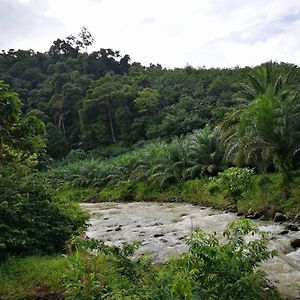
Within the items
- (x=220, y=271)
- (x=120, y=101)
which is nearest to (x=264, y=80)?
(x=220, y=271)

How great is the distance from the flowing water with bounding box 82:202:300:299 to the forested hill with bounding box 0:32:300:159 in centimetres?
1745

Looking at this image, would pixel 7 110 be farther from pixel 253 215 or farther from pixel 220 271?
pixel 253 215

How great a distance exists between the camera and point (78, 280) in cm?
573

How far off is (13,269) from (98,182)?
22.3 metres

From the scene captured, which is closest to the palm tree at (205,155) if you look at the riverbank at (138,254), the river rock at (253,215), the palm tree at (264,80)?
the riverbank at (138,254)

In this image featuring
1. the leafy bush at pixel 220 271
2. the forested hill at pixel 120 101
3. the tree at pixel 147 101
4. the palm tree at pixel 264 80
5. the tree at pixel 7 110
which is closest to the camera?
the leafy bush at pixel 220 271

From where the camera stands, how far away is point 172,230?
540 inches

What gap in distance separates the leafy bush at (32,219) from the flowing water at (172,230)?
256cm

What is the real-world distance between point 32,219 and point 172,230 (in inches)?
243

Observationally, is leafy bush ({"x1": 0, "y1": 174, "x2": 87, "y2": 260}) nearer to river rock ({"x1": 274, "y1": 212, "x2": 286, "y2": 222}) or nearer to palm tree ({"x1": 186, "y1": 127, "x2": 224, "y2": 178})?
river rock ({"x1": 274, "y1": 212, "x2": 286, "y2": 222})

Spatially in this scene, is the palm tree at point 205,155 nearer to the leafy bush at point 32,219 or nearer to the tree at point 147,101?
the leafy bush at point 32,219

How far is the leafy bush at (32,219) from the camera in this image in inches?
336

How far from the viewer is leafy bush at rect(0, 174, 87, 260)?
8.55 meters

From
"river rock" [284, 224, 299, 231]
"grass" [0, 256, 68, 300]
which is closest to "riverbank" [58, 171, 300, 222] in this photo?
"river rock" [284, 224, 299, 231]
